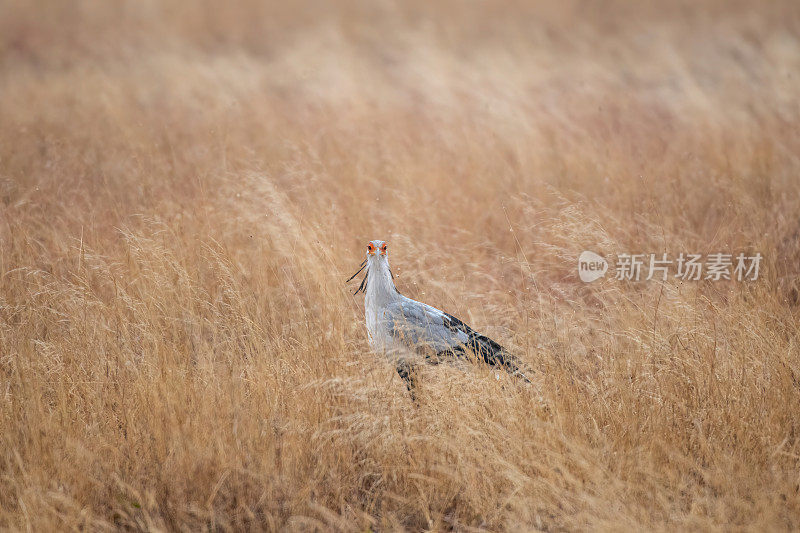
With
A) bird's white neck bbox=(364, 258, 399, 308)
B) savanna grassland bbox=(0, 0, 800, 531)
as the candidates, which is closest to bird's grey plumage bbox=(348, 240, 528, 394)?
bird's white neck bbox=(364, 258, 399, 308)

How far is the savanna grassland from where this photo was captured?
9.10 feet

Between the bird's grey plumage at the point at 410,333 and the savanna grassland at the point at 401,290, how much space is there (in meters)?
0.16

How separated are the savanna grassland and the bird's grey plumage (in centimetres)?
16

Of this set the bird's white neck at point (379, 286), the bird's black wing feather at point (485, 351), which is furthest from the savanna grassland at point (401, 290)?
the bird's white neck at point (379, 286)

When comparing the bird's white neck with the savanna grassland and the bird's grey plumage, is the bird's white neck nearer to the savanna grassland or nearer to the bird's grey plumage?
the bird's grey plumage

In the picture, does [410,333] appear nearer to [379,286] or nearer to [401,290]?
[379,286]

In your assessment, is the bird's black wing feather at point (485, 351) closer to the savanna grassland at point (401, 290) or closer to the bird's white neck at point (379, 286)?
the savanna grassland at point (401, 290)

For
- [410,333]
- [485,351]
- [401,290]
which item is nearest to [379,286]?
[410,333]

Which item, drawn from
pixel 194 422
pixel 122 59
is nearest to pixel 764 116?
pixel 194 422

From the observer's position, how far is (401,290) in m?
4.93

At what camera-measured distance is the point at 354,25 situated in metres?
14.2

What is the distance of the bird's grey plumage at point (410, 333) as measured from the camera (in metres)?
3.46

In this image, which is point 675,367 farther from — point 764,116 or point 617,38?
point 617,38

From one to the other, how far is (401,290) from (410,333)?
4.78ft
